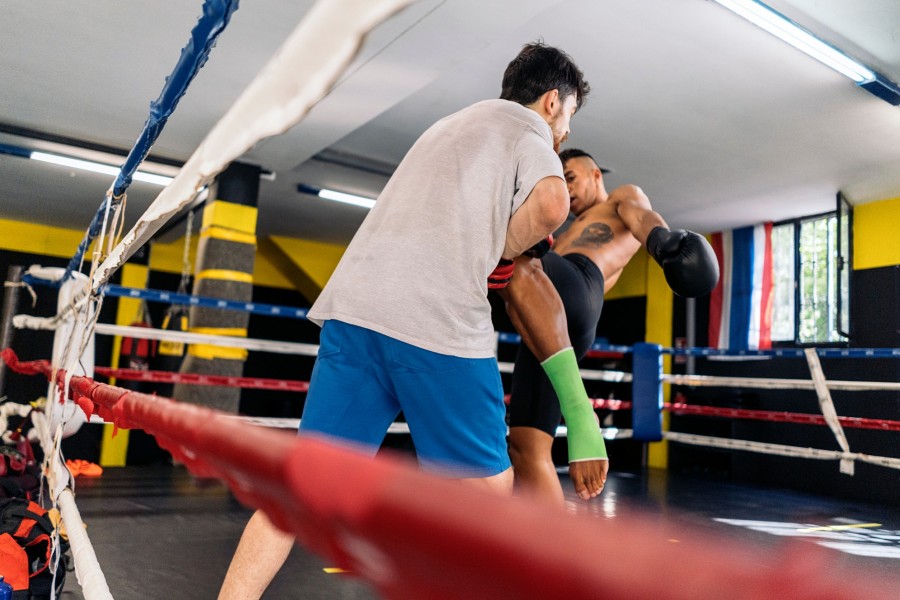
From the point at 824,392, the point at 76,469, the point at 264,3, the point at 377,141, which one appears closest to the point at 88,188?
the point at 377,141

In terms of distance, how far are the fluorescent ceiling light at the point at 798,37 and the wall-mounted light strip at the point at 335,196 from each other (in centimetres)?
379

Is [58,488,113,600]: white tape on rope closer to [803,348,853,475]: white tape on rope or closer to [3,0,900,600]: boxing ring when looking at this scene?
[3,0,900,600]: boxing ring

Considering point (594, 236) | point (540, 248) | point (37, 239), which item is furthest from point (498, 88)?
point (37, 239)

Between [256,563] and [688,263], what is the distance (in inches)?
44.3

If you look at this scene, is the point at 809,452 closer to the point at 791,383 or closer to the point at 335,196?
the point at 791,383

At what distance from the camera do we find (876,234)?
5781 mm

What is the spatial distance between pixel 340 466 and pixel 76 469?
4.08 meters

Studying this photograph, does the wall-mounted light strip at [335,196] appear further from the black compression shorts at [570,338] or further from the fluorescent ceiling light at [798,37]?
the black compression shorts at [570,338]

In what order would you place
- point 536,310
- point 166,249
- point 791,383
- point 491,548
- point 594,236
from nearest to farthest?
point 491,548 < point 536,310 < point 594,236 < point 791,383 < point 166,249

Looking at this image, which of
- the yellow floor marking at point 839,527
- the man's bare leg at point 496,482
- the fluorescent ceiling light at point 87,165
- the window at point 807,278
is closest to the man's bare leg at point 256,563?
the man's bare leg at point 496,482

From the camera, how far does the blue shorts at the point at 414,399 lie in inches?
40.9

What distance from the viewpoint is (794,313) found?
629 centimetres

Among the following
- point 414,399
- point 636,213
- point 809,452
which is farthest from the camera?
point 809,452

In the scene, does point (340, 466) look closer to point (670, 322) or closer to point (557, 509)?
point (557, 509)
